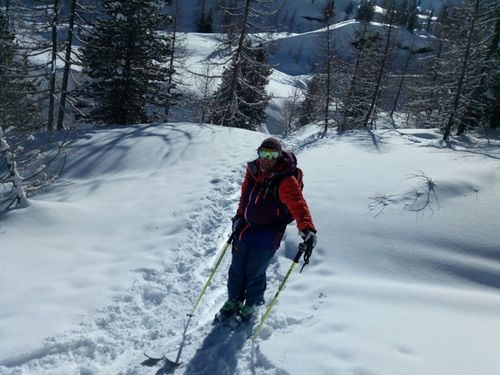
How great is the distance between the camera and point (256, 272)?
4.66 metres

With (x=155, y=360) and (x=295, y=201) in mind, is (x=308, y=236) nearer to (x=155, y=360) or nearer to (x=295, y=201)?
(x=295, y=201)

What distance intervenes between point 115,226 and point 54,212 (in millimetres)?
1273

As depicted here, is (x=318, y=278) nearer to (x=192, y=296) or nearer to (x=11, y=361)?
(x=192, y=296)

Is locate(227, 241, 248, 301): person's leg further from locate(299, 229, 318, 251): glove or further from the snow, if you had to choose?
locate(299, 229, 318, 251): glove

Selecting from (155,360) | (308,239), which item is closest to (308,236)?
(308,239)

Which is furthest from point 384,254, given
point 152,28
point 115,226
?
point 152,28

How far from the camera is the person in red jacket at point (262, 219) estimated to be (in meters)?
4.15

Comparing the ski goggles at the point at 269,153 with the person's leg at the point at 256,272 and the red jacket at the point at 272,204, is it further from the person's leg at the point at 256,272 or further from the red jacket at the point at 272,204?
→ the person's leg at the point at 256,272

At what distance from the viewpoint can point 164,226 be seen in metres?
7.60

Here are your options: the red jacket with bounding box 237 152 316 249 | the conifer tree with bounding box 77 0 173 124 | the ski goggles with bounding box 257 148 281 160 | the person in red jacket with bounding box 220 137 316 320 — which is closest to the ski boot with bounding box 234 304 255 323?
the person in red jacket with bounding box 220 137 316 320

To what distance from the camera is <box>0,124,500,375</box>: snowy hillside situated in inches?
160

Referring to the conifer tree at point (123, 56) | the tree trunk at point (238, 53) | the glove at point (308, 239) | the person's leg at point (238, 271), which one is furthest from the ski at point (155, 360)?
the tree trunk at point (238, 53)

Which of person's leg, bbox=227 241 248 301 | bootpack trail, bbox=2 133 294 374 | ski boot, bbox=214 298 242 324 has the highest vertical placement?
person's leg, bbox=227 241 248 301

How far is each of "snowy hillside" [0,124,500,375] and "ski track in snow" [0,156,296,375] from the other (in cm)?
2
